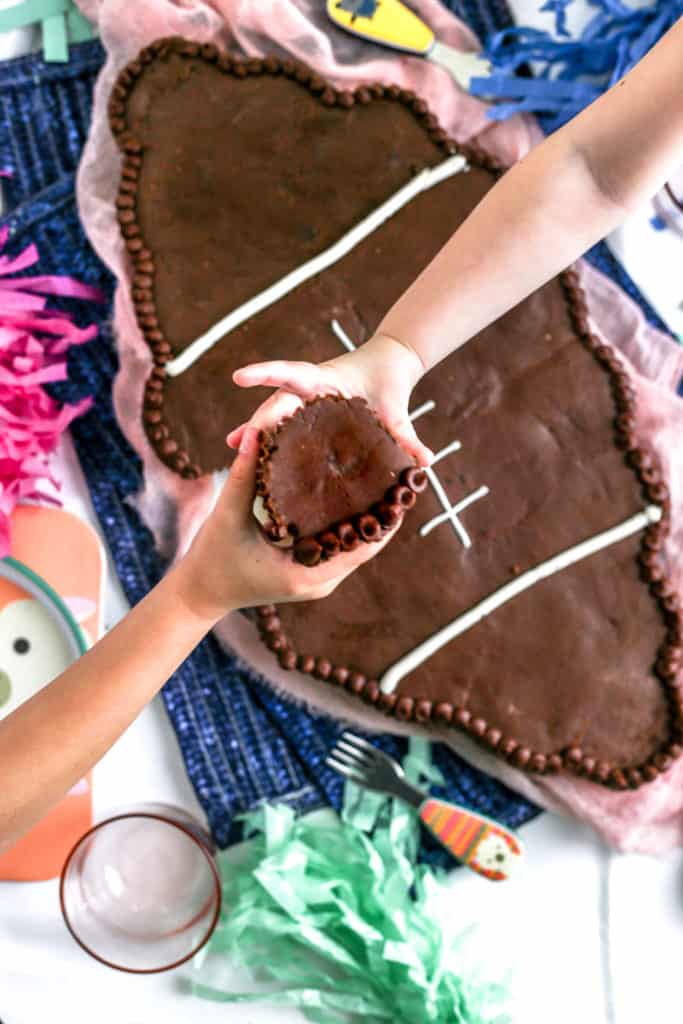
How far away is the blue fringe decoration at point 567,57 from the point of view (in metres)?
1.24

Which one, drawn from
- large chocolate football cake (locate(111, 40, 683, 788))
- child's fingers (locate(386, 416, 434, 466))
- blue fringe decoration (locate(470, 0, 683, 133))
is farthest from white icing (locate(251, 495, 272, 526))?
blue fringe decoration (locate(470, 0, 683, 133))

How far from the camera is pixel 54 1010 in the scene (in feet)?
3.64

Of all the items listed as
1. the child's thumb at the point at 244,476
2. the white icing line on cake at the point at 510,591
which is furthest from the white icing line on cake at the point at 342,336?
the child's thumb at the point at 244,476

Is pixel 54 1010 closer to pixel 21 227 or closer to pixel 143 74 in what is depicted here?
pixel 21 227

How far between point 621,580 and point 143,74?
0.81 m

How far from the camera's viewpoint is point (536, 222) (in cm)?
94

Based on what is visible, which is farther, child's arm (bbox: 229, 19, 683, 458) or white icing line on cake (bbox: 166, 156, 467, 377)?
white icing line on cake (bbox: 166, 156, 467, 377)

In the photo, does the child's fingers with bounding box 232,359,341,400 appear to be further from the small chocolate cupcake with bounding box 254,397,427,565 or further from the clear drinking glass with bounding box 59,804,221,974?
the clear drinking glass with bounding box 59,804,221,974

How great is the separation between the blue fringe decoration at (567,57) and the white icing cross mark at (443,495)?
381mm

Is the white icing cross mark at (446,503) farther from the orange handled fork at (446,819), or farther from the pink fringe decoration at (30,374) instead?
the pink fringe decoration at (30,374)

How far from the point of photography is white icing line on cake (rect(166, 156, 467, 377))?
1162 millimetres

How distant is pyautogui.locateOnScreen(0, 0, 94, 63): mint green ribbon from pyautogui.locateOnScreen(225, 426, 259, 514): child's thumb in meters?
0.75

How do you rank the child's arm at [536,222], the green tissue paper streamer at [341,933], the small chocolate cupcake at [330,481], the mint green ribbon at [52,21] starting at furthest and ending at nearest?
1. the mint green ribbon at [52,21]
2. the green tissue paper streamer at [341,933]
3. the child's arm at [536,222]
4. the small chocolate cupcake at [330,481]

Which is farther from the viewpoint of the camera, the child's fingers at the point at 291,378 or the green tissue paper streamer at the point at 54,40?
the green tissue paper streamer at the point at 54,40
